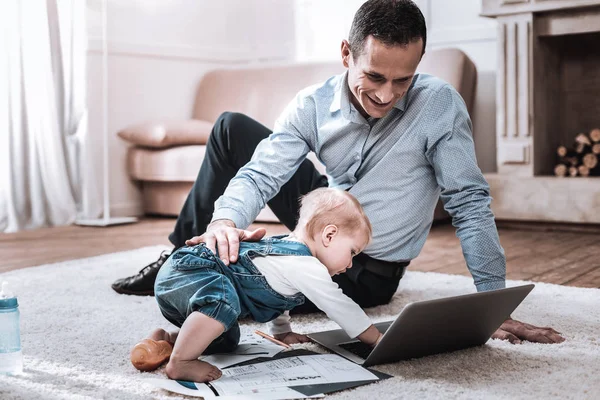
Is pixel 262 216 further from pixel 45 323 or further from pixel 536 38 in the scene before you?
pixel 45 323

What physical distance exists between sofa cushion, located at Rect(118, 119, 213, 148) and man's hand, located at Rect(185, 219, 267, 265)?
2.52 meters

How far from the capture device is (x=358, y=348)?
147cm

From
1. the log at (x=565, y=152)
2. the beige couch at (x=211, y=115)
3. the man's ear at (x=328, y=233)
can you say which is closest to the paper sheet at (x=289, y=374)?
the man's ear at (x=328, y=233)

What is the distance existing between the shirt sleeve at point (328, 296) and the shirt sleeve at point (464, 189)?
308 millimetres

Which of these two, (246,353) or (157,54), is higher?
(157,54)

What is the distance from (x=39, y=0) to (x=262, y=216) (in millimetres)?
1529

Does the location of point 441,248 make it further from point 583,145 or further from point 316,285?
point 316,285

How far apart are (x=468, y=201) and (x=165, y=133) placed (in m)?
2.61

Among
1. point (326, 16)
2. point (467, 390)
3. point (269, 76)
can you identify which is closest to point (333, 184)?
point (467, 390)

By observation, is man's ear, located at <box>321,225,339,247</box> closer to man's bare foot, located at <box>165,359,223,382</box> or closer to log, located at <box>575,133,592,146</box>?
man's bare foot, located at <box>165,359,223,382</box>

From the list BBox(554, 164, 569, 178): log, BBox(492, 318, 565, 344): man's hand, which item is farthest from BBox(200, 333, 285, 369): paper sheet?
BBox(554, 164, 569, 178): log

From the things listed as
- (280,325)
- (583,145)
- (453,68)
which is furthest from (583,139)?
(280,325)

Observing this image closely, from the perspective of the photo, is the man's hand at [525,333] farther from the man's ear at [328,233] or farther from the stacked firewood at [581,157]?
the stacked firewood at [581,157]

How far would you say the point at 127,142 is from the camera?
13.9 feet
